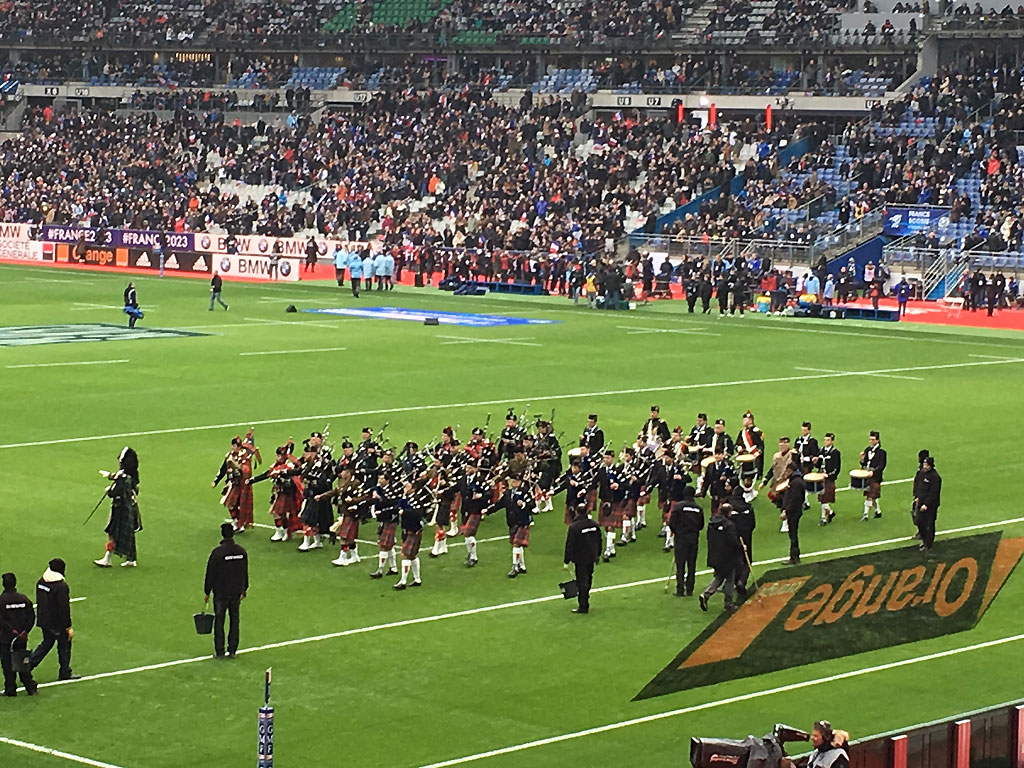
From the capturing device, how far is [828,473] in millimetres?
30094

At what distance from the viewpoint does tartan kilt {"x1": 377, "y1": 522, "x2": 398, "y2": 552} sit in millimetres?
25719

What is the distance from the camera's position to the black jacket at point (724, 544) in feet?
78.0

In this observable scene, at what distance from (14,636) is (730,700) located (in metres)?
7.46

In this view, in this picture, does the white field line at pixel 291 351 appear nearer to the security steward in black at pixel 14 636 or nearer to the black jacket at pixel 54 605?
the black jacket at pixel 54 605

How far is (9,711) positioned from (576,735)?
573cm

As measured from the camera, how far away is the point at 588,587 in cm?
2442

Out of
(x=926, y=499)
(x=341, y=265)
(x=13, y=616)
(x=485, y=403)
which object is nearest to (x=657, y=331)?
(x=485, y=403)

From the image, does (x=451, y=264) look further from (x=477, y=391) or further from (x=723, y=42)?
(x=477, y=391)

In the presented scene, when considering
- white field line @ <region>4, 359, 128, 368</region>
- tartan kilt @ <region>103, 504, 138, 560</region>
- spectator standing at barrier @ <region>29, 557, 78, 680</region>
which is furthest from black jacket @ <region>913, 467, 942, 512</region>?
white field line @ <region>4, 359, 128, 368</region>

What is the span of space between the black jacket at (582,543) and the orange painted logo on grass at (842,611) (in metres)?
5.36

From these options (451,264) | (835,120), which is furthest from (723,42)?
(451,264)

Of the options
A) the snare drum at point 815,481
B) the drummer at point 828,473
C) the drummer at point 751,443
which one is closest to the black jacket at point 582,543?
the snare drum at point 815,481

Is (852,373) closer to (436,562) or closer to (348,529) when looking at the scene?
(436,562)

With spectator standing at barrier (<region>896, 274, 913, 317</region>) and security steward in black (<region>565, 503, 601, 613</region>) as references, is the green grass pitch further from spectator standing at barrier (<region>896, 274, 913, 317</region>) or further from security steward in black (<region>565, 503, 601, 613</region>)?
spectator standing at barrier (<region>896, 274, 913, 317</region>)
